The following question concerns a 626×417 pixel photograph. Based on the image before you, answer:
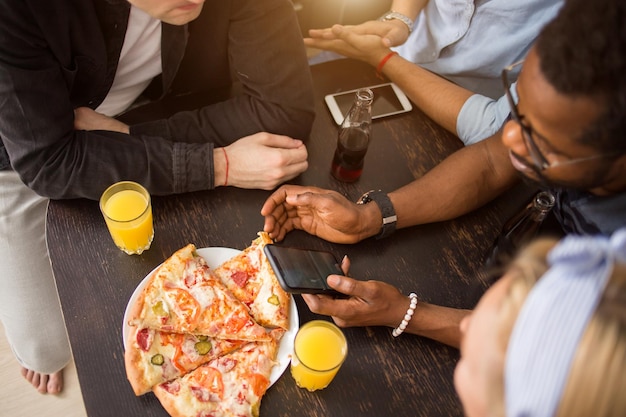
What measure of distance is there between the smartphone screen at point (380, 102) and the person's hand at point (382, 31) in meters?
0.20

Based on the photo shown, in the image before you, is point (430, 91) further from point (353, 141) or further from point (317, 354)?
point (317, 354)

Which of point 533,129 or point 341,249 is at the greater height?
point 533,129

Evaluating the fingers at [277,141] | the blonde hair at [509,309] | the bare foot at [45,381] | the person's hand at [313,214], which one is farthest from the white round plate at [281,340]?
the bare foot at [45,381]

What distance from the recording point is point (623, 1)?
87 cm

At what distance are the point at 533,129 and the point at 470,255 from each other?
0.45 meters

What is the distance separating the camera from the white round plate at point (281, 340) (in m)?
1.12

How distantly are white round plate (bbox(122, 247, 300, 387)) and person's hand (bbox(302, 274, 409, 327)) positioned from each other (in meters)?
0.06

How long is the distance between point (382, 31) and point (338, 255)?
99 centimetres

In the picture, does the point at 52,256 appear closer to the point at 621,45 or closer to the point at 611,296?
the point at 611,296

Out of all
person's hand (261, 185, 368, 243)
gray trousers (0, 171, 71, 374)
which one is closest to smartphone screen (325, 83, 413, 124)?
person's hand (261, 185, 368, 243)

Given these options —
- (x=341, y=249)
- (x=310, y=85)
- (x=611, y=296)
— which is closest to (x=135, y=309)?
(x=341, y=249)

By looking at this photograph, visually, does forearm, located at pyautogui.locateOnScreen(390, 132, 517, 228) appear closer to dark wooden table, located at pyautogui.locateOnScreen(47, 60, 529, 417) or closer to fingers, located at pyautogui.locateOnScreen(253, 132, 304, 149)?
dark wooden table, located at pyautogui.locateOnScreen(47, 60, 529, 417)

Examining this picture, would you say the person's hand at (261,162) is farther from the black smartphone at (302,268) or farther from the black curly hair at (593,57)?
the black curly hair at (593,57)

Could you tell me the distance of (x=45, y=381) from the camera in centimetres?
194
